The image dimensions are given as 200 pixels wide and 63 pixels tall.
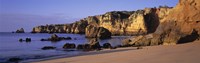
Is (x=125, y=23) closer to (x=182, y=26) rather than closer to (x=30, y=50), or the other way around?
(x=30, y=50)

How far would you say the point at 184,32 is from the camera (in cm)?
2678

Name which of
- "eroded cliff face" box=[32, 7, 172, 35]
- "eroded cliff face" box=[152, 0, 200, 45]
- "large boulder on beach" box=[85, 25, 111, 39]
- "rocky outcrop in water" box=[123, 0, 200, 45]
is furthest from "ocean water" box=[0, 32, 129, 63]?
"eroded cliff face" box=[32, 7, 172, 35]

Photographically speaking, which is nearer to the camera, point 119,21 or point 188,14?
point 188,14

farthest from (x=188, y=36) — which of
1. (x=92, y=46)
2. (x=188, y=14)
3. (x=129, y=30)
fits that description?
(x=129, y=30)

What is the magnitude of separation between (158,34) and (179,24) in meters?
1.97

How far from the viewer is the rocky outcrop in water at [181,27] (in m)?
26.0

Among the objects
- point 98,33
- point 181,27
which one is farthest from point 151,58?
point 98,33

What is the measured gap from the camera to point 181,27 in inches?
1076

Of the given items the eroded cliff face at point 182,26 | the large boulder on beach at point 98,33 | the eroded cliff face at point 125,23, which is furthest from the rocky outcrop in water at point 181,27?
the eroded cliff face at point 125,23

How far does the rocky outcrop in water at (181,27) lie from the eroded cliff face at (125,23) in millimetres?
60490

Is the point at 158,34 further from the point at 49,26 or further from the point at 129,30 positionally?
the point at 49,26

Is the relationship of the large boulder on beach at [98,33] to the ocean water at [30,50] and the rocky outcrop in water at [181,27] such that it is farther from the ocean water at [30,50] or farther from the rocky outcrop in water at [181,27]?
the rocky outcrop in water at [181,27]

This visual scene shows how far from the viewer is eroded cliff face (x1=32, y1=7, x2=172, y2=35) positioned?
116 metres

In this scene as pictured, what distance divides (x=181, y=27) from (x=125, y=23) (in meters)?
106
